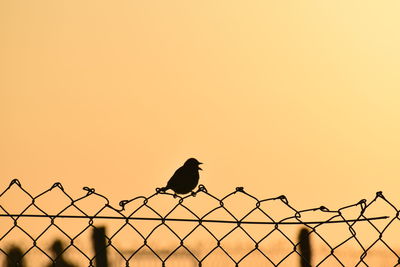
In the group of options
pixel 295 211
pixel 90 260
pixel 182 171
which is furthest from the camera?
pixel 182 171

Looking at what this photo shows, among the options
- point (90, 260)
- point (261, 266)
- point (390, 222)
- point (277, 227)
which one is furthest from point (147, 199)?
point (261, 266)

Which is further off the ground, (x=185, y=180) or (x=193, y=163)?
(x=193, y=163)

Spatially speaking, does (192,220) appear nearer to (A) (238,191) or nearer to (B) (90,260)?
(A) (238,191)

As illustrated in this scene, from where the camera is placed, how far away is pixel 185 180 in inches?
158

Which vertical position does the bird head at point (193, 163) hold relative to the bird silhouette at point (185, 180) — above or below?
above

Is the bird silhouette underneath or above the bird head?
underneath

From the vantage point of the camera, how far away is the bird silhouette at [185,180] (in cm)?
392

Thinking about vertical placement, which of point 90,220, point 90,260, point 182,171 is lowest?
point 90,260

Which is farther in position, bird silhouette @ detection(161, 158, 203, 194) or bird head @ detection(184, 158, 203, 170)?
bird head @ detection(184, 158, 203, 170)

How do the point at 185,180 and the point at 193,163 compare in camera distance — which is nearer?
the point at 185,180

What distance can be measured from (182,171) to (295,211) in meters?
2.35

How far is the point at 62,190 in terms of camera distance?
6.65 feet

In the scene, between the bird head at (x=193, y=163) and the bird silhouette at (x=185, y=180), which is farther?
the bird head at (x=193, y=163)

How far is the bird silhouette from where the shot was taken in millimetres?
3922
